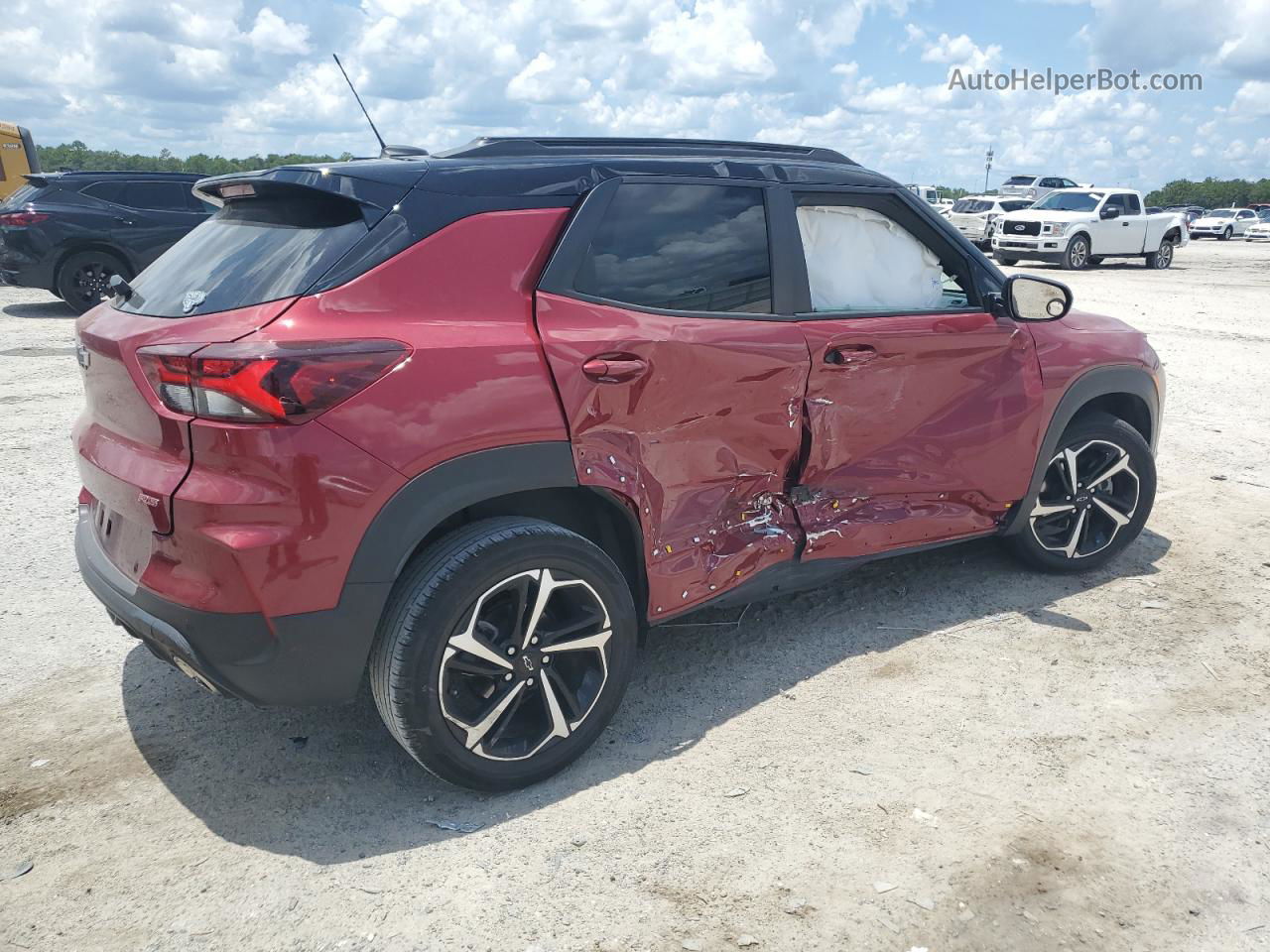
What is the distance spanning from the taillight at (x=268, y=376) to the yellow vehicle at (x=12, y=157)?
2164cm

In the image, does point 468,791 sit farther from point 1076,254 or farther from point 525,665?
point 1076,254

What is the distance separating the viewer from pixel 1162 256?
2541 centimetres

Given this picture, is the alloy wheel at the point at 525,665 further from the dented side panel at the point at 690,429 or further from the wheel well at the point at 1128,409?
the wheel well at the point at 1128,409

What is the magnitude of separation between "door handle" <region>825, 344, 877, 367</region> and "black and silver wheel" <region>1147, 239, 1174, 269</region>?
25.0 metres

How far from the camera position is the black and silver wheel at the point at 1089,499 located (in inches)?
178

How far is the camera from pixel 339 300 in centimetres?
263

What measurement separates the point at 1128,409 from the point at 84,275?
12889mm

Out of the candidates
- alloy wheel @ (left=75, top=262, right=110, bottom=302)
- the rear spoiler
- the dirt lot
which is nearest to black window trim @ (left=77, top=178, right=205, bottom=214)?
alloy wheel @ (left=75, top=262, right=110, bottom=302)

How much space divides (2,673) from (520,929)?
240cm

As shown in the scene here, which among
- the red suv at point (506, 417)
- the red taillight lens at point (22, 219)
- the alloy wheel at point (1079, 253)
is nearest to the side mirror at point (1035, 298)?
the red suv at point (506, 417)

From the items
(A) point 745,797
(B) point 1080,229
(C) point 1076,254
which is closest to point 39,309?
(A) point 745,797

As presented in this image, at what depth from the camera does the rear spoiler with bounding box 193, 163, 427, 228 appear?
110 inches

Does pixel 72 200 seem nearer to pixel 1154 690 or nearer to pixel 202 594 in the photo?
pixel 202 594

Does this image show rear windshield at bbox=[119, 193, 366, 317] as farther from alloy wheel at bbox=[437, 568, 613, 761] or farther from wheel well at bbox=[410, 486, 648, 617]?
alloy wheel at bbox=[437, 568, 613, 761]
